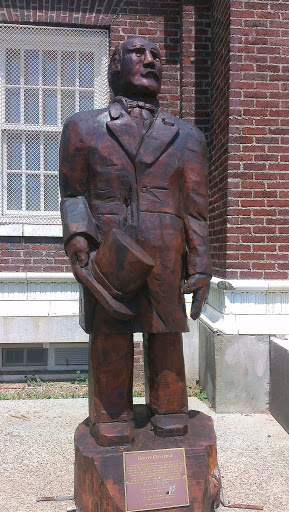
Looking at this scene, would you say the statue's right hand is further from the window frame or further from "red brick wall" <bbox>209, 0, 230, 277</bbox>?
the window frame

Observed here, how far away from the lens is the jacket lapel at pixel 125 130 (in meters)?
2.39

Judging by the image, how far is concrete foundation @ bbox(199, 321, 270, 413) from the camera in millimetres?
4137

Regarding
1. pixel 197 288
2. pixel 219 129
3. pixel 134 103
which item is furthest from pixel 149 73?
pixel 219 129

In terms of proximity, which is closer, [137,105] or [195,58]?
[137,105]

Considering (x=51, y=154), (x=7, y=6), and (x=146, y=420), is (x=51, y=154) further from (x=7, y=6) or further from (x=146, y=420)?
(x=146, y=420)

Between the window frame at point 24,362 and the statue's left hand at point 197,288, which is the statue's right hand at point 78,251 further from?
the window frame at point 24,362

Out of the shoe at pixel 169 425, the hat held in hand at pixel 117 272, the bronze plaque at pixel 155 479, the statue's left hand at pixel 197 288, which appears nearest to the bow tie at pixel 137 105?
the hat held in hand at pixel 117 272

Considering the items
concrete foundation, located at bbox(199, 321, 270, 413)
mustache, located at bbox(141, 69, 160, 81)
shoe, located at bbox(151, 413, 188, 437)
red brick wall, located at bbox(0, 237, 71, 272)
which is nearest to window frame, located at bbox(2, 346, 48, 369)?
red brick wall, located at bbox(0, 237, 71, 272)

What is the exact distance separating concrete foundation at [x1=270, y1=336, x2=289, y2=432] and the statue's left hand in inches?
64.1

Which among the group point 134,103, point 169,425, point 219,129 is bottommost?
point 169,425

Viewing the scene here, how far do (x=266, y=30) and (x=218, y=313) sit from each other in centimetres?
263

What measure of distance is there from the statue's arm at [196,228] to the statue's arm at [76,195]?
0.51 meters

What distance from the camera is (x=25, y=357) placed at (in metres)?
5.09

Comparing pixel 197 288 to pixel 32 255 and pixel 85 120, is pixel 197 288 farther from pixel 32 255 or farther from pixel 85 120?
pixel 32 255
